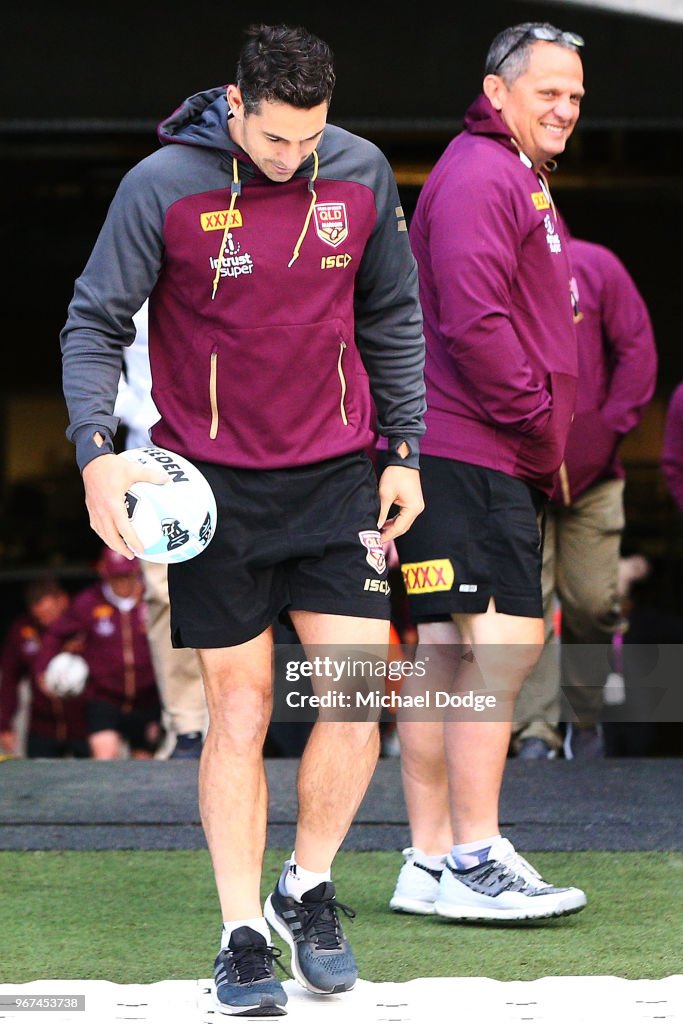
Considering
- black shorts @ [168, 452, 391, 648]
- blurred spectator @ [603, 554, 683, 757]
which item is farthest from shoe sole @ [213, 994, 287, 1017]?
blurred spectator @ [603, 554, 683, 757]

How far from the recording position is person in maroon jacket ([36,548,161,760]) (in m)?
8.59

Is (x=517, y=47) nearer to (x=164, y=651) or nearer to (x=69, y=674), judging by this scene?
(x=164, y=651)

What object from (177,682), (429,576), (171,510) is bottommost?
(177,682)

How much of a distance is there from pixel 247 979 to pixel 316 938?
9.3 inches

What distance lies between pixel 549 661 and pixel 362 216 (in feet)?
10.3

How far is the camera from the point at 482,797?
387cm

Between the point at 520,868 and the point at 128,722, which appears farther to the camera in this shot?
the point at 128,722

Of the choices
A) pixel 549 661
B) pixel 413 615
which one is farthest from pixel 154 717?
pixel 413 615

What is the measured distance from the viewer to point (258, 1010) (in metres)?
3.00

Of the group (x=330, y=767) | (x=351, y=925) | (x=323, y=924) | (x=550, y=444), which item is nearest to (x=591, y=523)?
(x=550, y=444)

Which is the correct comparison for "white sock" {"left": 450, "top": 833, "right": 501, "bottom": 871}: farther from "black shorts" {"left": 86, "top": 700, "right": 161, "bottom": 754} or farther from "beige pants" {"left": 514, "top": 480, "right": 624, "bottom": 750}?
"black shorts" {"left": 86, "top": 700, "right": 161, "bottom": 754}

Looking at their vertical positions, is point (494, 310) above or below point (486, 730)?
above

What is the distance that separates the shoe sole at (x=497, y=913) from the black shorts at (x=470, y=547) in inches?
27.1

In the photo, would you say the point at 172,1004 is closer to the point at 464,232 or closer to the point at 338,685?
the point at 338,685
